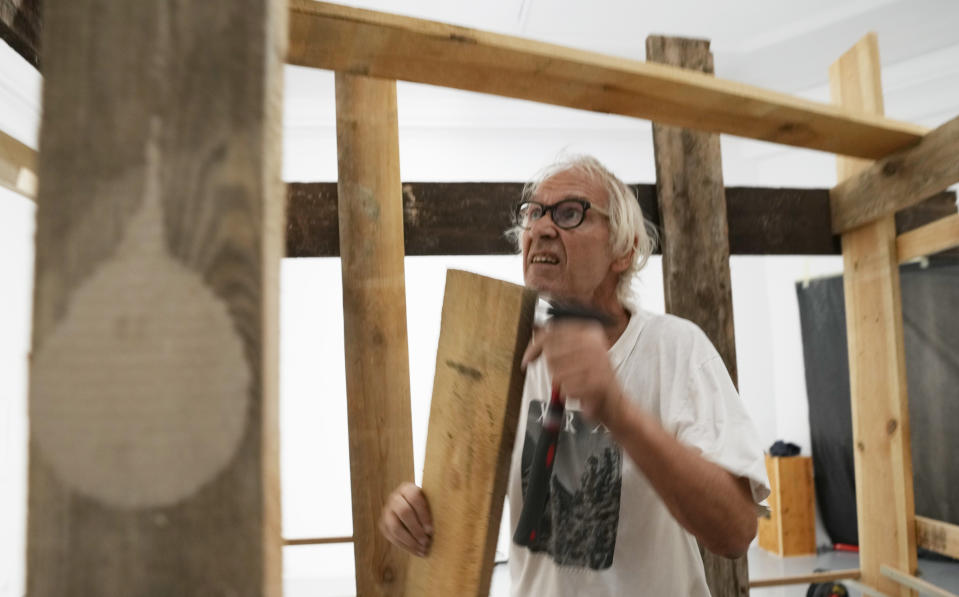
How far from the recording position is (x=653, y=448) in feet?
3.51

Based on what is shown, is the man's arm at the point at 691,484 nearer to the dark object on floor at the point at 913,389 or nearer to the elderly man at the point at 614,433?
the elderly man at the point at 614,433

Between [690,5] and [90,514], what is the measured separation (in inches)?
219

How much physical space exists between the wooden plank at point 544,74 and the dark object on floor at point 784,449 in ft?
18.1

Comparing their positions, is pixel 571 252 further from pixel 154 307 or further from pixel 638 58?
pixel 638 58

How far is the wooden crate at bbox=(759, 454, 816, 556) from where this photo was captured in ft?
19.8

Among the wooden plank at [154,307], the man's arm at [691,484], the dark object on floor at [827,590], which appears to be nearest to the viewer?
the wooden plank at [154,307]

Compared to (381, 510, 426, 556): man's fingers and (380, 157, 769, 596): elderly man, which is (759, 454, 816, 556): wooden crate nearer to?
(380, 157, 769, 596): elderly man

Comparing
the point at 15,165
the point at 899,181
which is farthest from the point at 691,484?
the point at 15,165

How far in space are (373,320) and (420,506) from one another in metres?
0.60

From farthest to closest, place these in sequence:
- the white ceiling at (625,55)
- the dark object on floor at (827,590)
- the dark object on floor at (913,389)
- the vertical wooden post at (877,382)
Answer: the white ceiling at (625,55), the dark object on floor at (913,389), the dark object on floor at (827,590), the vertical wooden post at (877,382)

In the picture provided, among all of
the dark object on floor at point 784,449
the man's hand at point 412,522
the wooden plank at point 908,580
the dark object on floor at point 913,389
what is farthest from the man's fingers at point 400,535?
the dark object on floor at point 784,449

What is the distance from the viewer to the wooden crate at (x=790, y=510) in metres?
6.03

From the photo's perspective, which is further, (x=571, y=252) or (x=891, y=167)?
(x=891, y=167)

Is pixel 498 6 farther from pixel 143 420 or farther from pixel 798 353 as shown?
pixel 143 420
